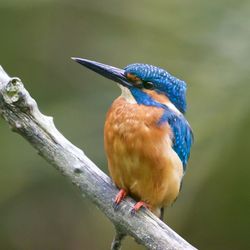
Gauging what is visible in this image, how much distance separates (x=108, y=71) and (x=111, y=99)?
1.99m

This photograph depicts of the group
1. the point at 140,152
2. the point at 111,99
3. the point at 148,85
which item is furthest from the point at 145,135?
the point at 111,99

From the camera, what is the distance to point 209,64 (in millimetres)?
6059

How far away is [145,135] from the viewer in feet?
13.9

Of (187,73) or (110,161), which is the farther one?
(187,73)

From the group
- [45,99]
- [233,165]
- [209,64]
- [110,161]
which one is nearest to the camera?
[110,161]

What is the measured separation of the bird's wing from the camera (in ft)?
14.3

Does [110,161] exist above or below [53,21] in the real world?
below

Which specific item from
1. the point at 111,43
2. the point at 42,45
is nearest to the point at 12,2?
the point at 42,45

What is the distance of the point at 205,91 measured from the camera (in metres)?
5.88

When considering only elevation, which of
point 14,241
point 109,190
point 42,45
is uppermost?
point 42,45

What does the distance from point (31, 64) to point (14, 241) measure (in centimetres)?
153

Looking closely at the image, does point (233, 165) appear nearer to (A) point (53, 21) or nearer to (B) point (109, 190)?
(B) point (109, 190)


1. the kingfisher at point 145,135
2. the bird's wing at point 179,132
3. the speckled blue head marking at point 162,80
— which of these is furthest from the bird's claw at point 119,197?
the speckled blue head marking at point 162,80

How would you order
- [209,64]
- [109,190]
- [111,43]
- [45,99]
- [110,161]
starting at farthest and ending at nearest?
[111,43]
[45,99]
[209,64]
[110,161]
[109,190]
